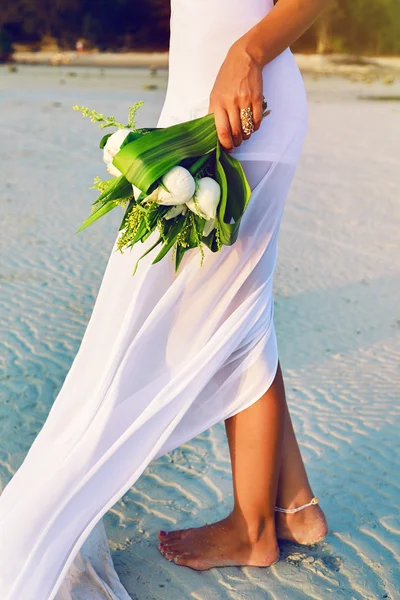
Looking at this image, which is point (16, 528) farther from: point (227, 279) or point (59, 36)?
point (59, 36)

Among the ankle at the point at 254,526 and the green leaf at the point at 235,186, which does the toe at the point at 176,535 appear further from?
the green leaf at the point at 235,186

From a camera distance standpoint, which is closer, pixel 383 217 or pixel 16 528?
pixel 16 528

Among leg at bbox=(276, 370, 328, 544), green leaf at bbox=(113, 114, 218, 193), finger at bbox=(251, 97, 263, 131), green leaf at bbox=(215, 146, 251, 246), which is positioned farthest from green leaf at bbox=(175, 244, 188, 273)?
leg at bbox=(276, 370, 328, 544)

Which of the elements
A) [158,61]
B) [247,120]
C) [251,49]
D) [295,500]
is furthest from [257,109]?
[158,61]

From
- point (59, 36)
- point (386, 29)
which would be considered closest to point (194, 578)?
point (386, 29)

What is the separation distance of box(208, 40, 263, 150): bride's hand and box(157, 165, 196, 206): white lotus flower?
14 cm

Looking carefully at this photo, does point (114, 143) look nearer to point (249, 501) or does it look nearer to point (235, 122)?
point (235, 122)

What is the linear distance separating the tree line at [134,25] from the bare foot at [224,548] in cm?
3293

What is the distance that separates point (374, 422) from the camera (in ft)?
11.9

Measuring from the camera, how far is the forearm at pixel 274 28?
1977 millimetres

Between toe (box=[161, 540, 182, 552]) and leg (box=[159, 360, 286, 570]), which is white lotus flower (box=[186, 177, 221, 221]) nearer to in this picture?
leg (box=[159, 360, 286, 570])

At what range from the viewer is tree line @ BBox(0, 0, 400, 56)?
34.9m

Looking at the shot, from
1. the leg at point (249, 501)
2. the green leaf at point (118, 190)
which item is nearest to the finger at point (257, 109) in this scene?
the green leaf at point (118, 190)

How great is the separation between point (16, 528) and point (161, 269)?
73 cm
